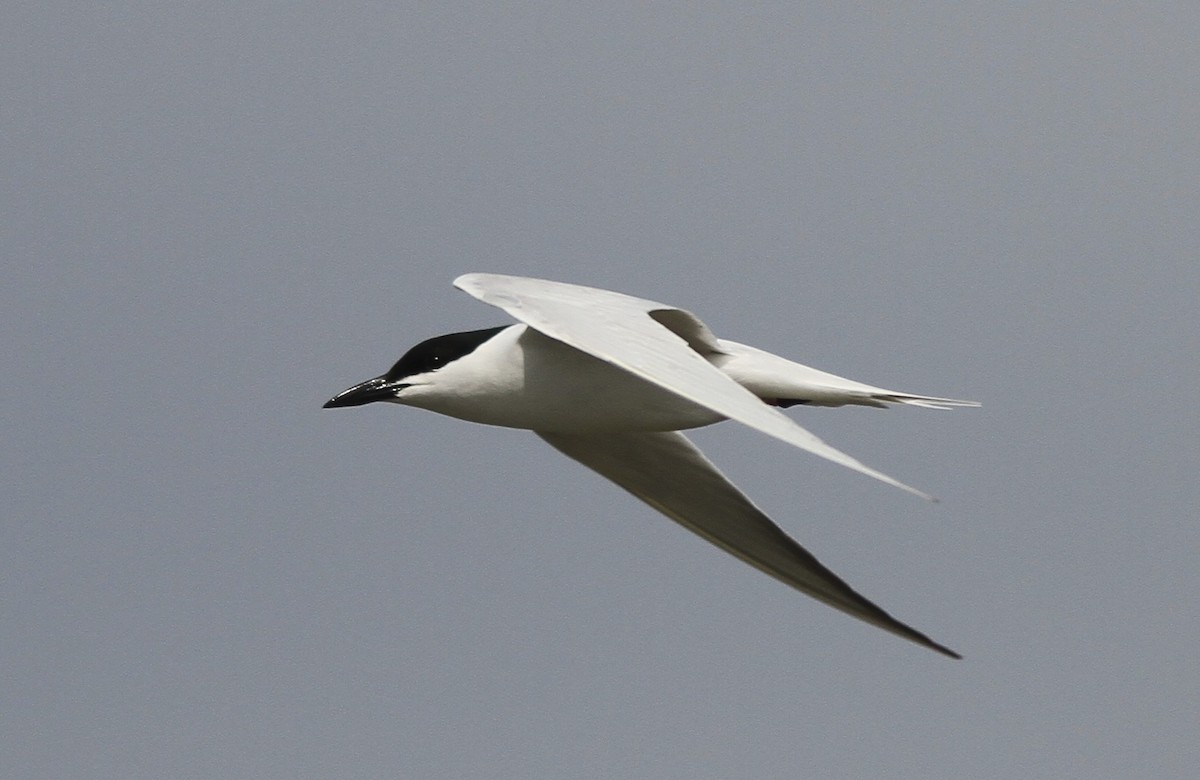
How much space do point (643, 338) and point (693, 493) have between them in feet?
7.57

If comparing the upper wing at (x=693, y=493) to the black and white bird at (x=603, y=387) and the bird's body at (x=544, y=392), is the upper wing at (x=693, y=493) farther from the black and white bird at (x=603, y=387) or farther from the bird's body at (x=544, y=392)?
the bird's body at (x=544, y=392)

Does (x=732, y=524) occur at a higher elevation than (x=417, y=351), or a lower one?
lower

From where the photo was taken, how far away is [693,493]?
8.38m

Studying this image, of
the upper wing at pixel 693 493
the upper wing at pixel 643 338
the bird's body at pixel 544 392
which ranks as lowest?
the upper wing at pixel 693 493

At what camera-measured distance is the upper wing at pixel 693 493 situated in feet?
26.0

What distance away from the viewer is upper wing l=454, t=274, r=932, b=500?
5227mm

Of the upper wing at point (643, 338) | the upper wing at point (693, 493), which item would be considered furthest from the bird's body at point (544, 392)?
the upper wing at point (693, 493)

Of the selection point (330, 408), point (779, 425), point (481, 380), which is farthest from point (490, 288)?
point (779, 425)

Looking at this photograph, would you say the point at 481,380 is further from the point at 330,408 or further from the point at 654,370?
the point at 654,370

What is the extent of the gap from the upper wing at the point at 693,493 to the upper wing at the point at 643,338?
960 millimetres

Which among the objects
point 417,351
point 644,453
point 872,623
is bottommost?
point 872,623

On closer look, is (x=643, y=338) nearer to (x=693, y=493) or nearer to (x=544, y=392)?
(x=544, y=392)

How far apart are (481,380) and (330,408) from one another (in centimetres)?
75

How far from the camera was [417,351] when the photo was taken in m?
7.49
